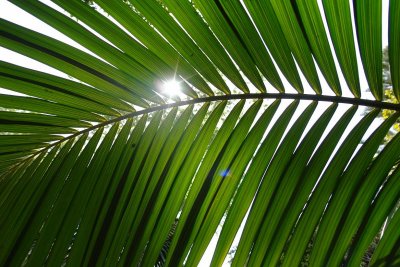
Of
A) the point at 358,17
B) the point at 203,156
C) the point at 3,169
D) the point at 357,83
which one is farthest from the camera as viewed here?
the point at 3,169

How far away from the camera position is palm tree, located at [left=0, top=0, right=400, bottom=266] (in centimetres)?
82

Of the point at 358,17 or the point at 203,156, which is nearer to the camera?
the point at 358,17

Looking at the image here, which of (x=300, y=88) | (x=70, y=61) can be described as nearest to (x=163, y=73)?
(x=70, y=61)

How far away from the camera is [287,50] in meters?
0.90

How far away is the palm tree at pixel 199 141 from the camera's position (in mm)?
817

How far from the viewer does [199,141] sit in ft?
3.40

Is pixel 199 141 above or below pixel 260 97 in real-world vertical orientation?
below

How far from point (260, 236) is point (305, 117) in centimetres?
32

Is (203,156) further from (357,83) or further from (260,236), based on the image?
(357,83)

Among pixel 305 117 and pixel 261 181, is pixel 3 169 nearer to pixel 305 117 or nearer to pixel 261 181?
pixel 261 181

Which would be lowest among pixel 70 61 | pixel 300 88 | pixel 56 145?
pixel 56 145

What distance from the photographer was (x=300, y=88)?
3.21 ft

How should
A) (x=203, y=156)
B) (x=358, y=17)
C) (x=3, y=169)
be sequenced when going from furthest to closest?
1. (x=3, y=169)
2. (x=203, y=156)
3. (x=358, y=17)

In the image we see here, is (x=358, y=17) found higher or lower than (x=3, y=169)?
higher
